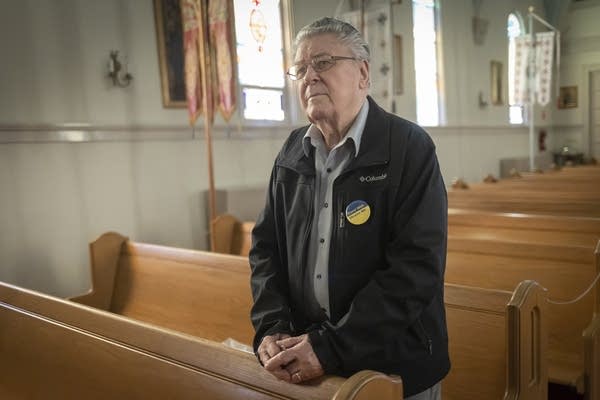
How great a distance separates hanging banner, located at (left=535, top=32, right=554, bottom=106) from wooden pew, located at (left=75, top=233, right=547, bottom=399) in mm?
8321

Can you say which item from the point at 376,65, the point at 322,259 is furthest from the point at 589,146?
the point at 322,259

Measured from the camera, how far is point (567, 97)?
537 inches

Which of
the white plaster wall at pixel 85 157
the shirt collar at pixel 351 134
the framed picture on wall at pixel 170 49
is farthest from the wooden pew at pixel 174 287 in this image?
the framed picture on wall at pixel 170 49

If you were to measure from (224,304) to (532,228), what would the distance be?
1.93 meters

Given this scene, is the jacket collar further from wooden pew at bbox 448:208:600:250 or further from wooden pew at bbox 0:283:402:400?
wooden pew at bbox 448:208:600:250

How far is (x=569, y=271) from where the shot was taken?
2.69 m

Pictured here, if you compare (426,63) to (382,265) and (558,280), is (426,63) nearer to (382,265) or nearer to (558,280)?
(558,280)

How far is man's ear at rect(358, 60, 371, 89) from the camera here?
1.54 metres

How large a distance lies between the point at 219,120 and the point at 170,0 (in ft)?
3.73

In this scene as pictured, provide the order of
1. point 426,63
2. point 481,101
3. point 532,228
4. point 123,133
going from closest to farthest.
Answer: point 532,228 → point 123,133 → point 426,63 → point 481,101

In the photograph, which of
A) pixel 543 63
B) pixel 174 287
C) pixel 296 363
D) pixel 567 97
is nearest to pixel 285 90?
pixel 174 287

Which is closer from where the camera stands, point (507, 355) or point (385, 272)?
point (385, 272)

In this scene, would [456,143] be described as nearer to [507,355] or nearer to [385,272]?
[507,355]

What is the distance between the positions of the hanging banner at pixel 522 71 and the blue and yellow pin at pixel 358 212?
30.1 feet
